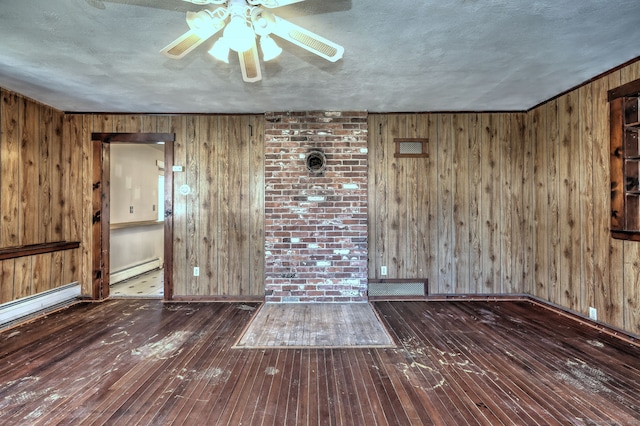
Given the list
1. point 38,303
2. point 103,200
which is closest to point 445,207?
point 103,200

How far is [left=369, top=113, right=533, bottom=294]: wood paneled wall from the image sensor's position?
3.82m

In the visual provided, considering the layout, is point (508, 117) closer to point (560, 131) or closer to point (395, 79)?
point (560, 131)

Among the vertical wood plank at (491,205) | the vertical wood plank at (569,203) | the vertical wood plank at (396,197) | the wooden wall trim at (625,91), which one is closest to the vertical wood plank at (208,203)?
the vertical wood plank at (396,197)

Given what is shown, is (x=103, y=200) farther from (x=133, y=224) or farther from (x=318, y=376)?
(x=318, y=376)

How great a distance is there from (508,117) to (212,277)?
4.30 metres

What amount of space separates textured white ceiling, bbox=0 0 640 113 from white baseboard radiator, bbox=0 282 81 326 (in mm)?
2188

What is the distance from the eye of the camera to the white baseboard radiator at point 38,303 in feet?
9.81

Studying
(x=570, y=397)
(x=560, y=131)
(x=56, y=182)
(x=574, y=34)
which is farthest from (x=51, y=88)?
(x=560, y=131)

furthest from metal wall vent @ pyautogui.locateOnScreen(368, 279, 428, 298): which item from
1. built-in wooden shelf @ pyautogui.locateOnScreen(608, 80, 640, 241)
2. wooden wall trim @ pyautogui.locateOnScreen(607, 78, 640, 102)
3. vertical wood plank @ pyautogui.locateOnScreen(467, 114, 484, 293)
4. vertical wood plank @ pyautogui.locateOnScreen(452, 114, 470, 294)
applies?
wooden wall trim @ pyautogui.locateOnScreen(607, 78, 640, 102)

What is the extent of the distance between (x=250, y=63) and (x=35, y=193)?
3.33m

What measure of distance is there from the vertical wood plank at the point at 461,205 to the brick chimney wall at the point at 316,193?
1177 millimetres

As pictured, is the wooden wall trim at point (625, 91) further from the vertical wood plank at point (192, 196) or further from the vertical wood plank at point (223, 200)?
the vertical wood plank at point (192, 196)

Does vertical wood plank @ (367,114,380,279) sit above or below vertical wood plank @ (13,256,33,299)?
above

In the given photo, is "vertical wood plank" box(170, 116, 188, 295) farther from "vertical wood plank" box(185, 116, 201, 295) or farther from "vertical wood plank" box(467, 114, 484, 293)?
"vertical wood plank" box(467, 114, 484, 293)
